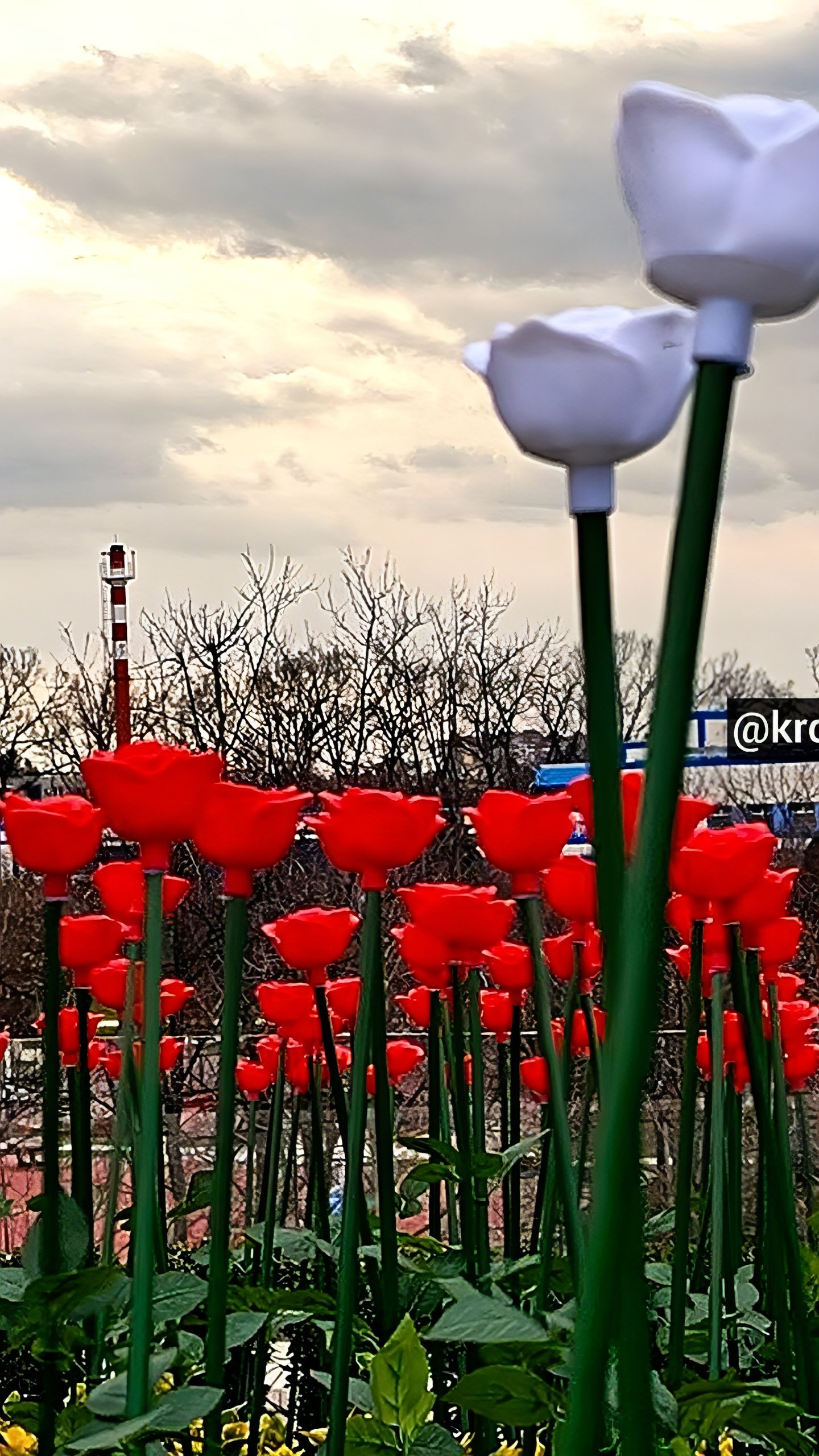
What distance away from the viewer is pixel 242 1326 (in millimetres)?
A: 1441

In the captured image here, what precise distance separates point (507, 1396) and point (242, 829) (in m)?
0.41

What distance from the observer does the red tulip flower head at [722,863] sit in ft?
4.68

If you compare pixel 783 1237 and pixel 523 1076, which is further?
pixel 523 1076

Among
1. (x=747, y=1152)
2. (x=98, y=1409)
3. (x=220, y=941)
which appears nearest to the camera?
(x=98, y=1409)

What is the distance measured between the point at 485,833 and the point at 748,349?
76 cm

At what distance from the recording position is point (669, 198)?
55 centimetres

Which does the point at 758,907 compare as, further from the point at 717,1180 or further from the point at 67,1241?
the point at 67,1241

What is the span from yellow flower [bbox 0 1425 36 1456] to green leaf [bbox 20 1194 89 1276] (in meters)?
0.52

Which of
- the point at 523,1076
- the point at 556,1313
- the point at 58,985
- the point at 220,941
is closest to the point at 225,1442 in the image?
the point at 523,1076

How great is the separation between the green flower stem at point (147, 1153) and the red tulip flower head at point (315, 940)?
491 mm

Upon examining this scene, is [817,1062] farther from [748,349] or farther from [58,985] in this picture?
[748,349]

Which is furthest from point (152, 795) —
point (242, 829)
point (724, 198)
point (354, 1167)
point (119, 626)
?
point (119, 626)

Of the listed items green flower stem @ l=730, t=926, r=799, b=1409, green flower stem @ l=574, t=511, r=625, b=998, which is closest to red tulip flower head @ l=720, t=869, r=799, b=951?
green flower stem @ l=730, t=926, r=799, b=1409

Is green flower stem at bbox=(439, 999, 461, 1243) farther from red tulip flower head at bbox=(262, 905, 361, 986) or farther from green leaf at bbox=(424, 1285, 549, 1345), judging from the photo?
green leaf at bbox=(424, 1285, 549, 1345)
